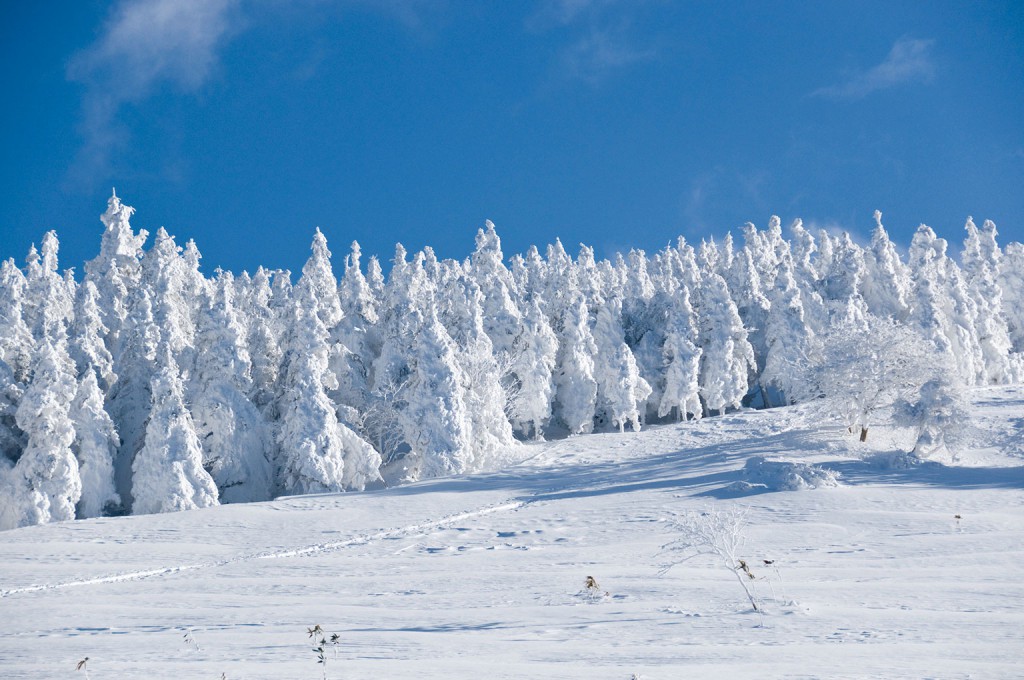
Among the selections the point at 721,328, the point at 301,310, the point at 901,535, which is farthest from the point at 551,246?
the point at 901,535

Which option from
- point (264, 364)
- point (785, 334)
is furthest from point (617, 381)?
point (264, 364)

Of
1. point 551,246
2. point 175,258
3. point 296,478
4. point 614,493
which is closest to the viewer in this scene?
point 614,493

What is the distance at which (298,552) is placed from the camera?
2897cm

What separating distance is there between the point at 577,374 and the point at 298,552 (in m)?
33.6

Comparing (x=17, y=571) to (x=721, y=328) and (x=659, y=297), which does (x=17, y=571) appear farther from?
(x=659, y=297)

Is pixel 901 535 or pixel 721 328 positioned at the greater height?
pixel 721 328

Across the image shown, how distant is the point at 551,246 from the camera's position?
3883 inches

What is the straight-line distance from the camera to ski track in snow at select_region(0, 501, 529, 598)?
2520 centimetres

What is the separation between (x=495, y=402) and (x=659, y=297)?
92.2 ft

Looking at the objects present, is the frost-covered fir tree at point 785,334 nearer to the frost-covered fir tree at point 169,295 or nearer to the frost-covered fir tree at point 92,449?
the frost-covered fir tree at point 169,295

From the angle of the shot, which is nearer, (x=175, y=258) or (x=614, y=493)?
(x=614, y=493)

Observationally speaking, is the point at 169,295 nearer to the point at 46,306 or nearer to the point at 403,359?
the point at 46,306

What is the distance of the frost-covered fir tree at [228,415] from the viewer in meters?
40.0

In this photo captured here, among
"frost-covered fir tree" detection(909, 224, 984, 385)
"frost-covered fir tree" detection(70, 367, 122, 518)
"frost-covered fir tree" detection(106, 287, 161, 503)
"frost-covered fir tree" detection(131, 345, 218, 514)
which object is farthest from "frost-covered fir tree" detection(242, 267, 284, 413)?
"frost-covered fir tree" detection(909, 224, 984, 385)
